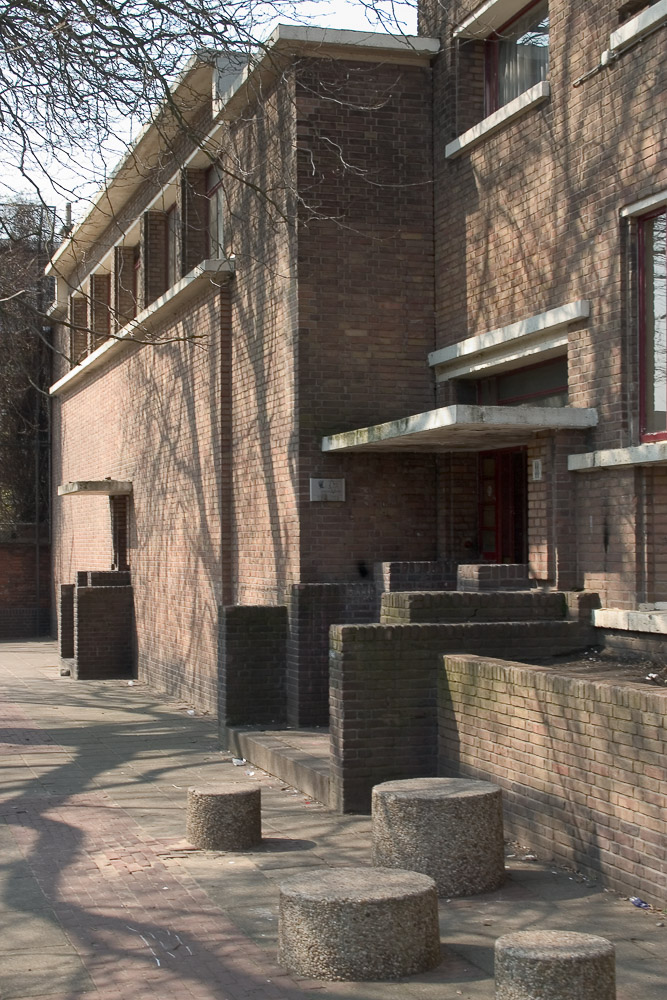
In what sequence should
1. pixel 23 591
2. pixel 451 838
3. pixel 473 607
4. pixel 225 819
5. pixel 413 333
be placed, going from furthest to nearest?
pixel 23 591 < pixel 413 333 < pixel 473 607 < pixel 225 819 < pixel 451 838

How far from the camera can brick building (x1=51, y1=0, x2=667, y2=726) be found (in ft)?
31.3

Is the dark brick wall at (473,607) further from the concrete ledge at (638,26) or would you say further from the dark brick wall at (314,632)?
Answer: the concrete ledge at (638,26)

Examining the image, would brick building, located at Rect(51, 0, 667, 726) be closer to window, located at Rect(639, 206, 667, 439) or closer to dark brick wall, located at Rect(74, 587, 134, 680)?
window, located at Rect(639, 206, 667, 439)

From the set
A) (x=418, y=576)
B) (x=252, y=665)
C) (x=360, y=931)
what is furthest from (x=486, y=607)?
(x=360, y=931)

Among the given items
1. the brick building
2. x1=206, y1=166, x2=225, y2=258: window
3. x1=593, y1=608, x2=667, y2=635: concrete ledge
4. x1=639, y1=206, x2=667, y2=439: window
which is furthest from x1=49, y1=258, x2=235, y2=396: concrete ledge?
x1=593, y1=608, x2=667, y2=635: concrete ledge

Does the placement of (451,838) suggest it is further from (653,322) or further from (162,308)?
(162,308)

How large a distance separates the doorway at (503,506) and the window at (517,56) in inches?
142

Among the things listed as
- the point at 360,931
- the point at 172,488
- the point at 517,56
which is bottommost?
the point at 360,931

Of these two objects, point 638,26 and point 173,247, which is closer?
point 638,26

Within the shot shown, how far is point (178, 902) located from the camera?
22.5ft

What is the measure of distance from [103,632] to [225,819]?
12101 millimetres

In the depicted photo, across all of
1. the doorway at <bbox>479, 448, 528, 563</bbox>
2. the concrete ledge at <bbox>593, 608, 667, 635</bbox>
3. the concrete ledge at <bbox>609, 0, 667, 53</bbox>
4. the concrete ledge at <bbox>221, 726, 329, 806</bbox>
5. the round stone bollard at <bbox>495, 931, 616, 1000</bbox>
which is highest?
the concrete ledge at <bbox>609, 0, 667, 53</bbox>

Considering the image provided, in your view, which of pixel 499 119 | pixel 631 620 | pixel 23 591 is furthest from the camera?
pixel 23 591

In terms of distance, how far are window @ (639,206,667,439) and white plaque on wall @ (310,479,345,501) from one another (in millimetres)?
3835
